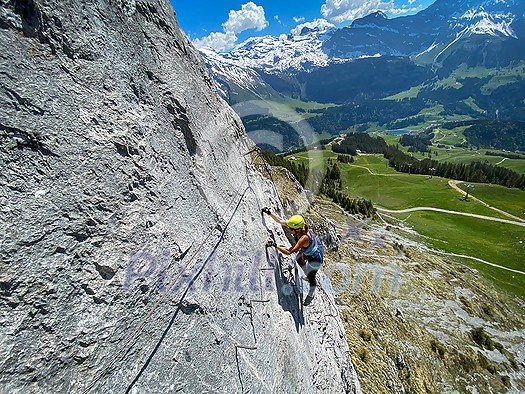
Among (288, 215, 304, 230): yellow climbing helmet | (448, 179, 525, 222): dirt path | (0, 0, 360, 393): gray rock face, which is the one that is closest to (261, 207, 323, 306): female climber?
(288, 215, 304, 230): yellow climbing helmet

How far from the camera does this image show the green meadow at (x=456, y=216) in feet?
241

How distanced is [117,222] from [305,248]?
6.74m

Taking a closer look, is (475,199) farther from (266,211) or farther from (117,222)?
(117,222)

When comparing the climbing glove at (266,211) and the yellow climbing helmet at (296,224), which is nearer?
the yellow climbing helmet at (296,224)

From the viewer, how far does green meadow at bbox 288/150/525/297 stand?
241 ft

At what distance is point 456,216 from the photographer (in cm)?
10556

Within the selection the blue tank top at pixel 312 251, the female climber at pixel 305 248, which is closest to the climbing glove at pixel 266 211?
the female climber at pixel 305 248

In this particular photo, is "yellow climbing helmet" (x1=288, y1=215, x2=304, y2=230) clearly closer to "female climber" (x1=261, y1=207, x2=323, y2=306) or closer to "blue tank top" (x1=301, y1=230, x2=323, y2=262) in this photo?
"female climber" (x1=261, y1=207, x2=323, y2=306)

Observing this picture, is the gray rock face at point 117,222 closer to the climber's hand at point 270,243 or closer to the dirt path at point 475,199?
the climber's hand at point 270,243

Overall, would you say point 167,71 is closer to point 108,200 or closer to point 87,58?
point 87,58

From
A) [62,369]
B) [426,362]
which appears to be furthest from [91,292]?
[426,362]

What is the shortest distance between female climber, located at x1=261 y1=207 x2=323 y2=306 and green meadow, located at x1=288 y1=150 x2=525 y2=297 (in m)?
65.9

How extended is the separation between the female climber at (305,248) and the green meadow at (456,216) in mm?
65923

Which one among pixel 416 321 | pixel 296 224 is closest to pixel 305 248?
pixel 296 224
